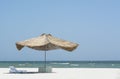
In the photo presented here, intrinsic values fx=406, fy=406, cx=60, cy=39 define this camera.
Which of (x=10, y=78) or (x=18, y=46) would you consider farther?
(x=18, y=46)

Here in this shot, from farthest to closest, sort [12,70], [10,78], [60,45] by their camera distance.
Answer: [12,70]
[60,45]
[10,78]

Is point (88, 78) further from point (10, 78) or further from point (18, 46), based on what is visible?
point (18, 46)

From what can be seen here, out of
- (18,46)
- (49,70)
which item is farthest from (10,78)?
(49,70)

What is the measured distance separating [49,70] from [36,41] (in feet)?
5.97

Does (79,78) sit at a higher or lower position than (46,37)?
lower

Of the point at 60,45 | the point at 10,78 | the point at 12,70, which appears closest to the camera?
the point at 10,78

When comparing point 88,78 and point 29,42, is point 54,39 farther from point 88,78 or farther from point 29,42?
point 88,78

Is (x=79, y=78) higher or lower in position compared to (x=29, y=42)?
lower

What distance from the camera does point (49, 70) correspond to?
18859 millimetres

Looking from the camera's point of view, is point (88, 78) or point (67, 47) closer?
point (88, 78)

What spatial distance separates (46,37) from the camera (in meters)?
17.9

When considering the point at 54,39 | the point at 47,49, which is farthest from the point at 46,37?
the point at 47,49

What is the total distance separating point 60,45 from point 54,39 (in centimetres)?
65

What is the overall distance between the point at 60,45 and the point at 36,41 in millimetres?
1107
